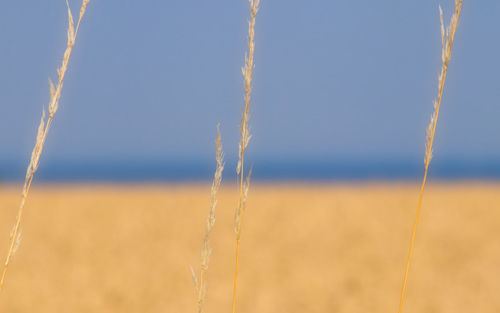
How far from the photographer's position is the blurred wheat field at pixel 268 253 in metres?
6.20

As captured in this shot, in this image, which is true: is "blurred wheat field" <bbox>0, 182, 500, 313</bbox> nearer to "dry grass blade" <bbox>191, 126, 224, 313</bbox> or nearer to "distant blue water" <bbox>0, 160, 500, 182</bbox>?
"dry grass blade" <bbox>191, 126, 224, 313</bbox>

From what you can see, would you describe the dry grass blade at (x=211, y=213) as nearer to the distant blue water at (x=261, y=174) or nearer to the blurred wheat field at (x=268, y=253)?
the blurred wheat field at (x=268, y=253)

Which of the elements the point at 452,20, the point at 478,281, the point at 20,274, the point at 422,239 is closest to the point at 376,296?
the point at 478,281

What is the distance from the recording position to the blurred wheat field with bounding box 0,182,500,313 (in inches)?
244

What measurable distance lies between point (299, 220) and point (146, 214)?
2.52 metres

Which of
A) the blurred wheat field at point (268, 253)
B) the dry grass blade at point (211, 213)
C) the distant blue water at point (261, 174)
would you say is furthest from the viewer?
the distant blue water at point (261, 174)

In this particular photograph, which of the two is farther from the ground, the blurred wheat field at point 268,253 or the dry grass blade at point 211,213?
the dry grass blade at point 211,213

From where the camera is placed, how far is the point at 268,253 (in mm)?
8203

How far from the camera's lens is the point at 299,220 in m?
9.99

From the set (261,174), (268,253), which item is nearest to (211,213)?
(268,253)

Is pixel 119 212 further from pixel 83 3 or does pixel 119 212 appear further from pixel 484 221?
pixel 83 3

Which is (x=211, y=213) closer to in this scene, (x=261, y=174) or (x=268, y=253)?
(x=268, y=253)

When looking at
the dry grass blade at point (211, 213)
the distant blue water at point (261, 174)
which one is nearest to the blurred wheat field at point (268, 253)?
the dry grass blade at point (211, 213)

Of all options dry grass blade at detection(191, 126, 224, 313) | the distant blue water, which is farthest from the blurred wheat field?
the distant blue water
